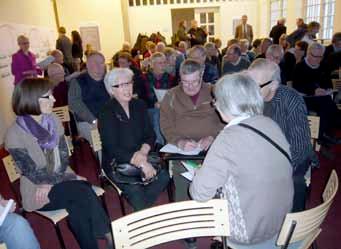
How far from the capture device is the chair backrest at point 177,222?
4.44 feet

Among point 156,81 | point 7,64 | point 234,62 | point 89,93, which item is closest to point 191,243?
point 89,93

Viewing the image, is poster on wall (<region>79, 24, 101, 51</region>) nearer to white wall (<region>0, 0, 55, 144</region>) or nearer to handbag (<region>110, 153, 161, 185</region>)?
white wall (<region>0, 0, 55, 144</region>)

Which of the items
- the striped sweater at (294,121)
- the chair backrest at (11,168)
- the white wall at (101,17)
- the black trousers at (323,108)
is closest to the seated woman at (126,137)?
the chair backrest at (11,168)

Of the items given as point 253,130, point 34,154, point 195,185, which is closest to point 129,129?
point 34,154

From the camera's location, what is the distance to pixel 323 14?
28.6 feet

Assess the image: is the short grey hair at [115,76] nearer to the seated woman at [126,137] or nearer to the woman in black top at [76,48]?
the seated woman at [126,137]

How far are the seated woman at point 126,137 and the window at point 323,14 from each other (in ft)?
25.6

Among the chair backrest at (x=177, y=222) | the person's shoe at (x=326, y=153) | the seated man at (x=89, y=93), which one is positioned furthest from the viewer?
the person's shoe at (x=326, y=153)

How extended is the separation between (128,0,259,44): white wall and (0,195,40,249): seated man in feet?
36.0

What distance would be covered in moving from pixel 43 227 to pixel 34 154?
1060 millimetres

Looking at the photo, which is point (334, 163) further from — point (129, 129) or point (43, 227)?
point (43, 227)

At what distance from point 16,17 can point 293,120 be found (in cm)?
584

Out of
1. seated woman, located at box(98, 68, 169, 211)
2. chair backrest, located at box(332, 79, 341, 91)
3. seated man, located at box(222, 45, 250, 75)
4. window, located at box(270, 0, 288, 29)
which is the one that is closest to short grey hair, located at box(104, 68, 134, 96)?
seated woman, located at box(98, 68, 169, 211)

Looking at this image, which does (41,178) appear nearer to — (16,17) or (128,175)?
(128,175)
